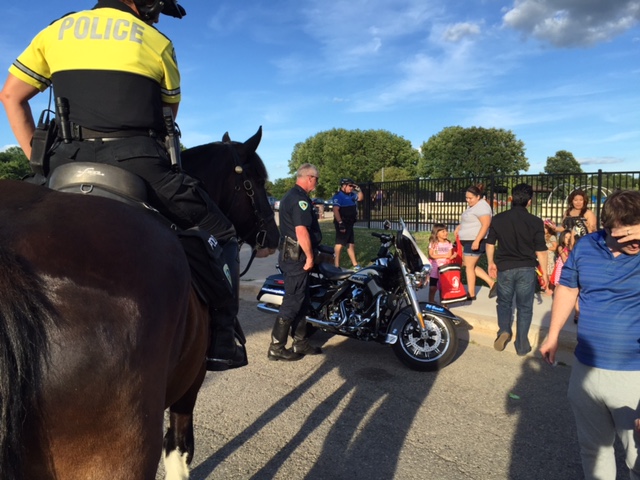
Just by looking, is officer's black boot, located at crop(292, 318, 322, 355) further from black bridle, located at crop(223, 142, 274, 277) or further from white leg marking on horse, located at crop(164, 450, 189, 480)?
white leg marking on horse, located at crop(164, 450, 189, 480)

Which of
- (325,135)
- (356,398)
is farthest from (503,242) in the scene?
(325,135)

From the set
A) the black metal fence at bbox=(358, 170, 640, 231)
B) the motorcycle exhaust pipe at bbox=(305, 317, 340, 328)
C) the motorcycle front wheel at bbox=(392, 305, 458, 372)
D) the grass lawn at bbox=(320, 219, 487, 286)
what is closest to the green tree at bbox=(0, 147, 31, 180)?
the black metal fence at bbox=(358, 170, 640, 231)

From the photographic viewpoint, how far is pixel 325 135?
220ft

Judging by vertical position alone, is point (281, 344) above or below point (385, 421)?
above

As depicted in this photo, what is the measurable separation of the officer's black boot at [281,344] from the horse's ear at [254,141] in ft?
9.35

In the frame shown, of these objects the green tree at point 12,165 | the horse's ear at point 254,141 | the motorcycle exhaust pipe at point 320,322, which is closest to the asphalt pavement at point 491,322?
the motorcycle exhaust pipe at point 320,322

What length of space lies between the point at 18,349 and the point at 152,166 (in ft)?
3.83

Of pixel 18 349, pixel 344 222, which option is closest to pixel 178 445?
pixel 18 349

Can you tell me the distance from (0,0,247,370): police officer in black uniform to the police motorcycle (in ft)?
11.4

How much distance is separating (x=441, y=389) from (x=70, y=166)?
4094mm

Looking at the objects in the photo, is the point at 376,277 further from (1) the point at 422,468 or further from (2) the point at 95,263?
(2) the point at 95,263

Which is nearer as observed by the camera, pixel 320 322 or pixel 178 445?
pixel 178 445

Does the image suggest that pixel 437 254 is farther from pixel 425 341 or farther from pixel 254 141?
pixel 254 141

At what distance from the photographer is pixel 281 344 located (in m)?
5.84
